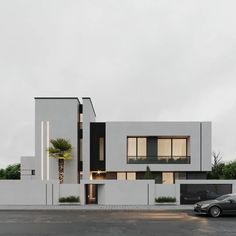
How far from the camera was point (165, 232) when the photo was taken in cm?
1412

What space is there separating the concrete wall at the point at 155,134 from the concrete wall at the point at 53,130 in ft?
11.4

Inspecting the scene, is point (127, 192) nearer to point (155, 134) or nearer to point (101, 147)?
point (101, 147)

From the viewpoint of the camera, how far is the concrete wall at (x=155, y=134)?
1305 inches

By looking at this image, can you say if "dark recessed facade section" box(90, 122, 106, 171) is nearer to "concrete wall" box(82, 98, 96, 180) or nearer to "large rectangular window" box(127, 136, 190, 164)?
"concrete wall" box(82, 98, 96, 180)

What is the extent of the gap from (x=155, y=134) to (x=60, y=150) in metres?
9.31

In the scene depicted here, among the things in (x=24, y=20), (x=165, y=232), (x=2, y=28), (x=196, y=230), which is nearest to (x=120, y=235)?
(x=165, y=232)

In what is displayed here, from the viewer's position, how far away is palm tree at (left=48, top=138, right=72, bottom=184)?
105ft

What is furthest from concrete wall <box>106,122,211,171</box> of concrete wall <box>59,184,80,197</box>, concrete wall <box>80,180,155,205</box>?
concrete wall <box>59,184,80,197</box>

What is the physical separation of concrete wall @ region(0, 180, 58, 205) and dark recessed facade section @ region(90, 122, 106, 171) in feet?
19.3

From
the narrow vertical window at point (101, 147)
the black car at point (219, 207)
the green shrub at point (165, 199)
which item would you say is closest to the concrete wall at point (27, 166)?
the narrow vertical window at point (101, 147)

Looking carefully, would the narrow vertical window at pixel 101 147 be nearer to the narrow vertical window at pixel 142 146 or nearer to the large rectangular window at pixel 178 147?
the narrow vertical window at pixel 142 146

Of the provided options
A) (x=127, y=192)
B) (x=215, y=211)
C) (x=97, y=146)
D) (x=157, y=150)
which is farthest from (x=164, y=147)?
(x=215, y=211)

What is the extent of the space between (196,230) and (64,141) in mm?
19841

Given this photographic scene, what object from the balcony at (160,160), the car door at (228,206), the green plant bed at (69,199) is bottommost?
the green plant bed at (69,199)
